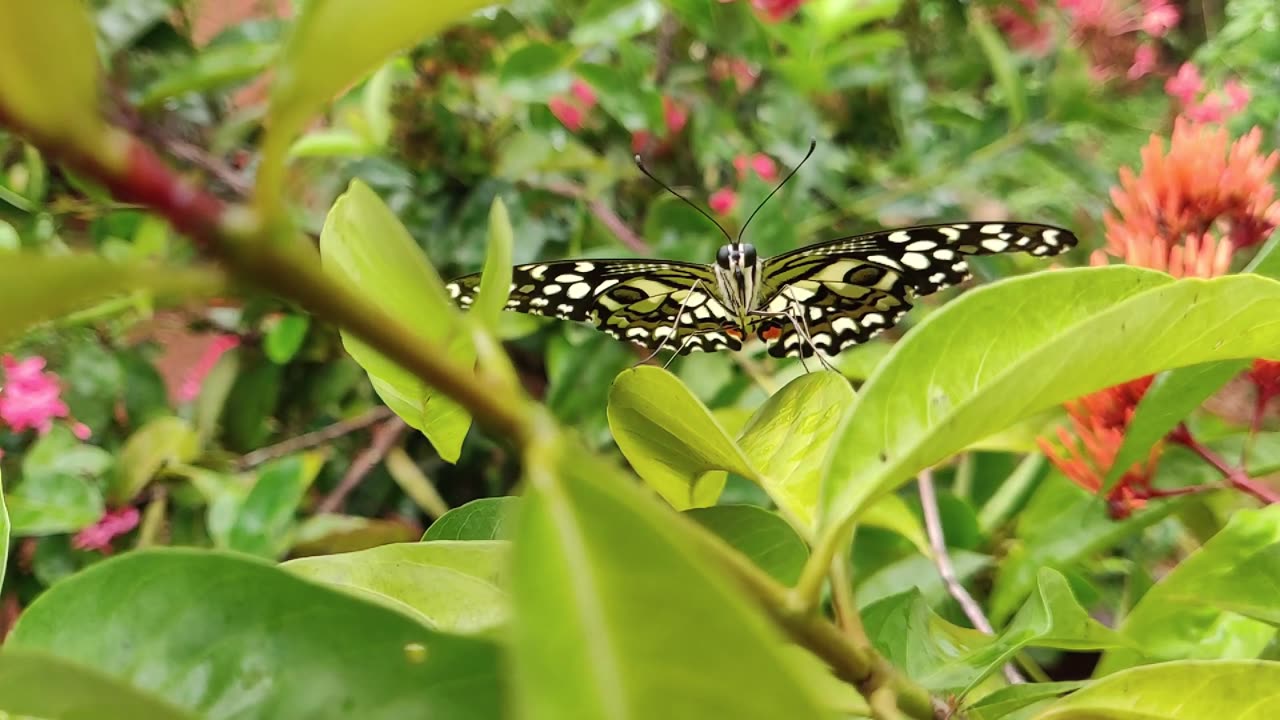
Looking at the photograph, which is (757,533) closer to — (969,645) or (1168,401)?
(969,645)

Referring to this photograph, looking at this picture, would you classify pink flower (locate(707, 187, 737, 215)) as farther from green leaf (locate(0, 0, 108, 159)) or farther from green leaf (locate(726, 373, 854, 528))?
green leaf (locate(0, 0, 108, 159))

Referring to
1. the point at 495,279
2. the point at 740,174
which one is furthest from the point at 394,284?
the point at 740,174

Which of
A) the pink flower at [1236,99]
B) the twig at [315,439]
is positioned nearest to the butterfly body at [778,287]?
the twig at [315,439]

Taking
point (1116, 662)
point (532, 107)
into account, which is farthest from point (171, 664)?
point (532, 107)

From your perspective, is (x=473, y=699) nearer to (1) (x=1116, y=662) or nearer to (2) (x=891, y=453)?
(2) (x=891, y=453)

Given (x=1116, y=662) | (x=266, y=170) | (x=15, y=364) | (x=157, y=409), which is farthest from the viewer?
(x=157, y=409)

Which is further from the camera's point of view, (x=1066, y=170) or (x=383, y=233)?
(x=1066, y=170)

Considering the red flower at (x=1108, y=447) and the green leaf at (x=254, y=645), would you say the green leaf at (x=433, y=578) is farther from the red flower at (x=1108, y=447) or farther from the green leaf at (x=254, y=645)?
the red flower at (x=1108, y=447)

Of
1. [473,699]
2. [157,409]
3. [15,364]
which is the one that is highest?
[473,699]

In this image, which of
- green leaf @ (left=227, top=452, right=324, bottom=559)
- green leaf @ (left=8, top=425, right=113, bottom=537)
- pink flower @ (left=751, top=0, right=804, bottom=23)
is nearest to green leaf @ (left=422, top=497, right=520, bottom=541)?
green leaf @ (left=227, top=452, right=324, bottom=559)
